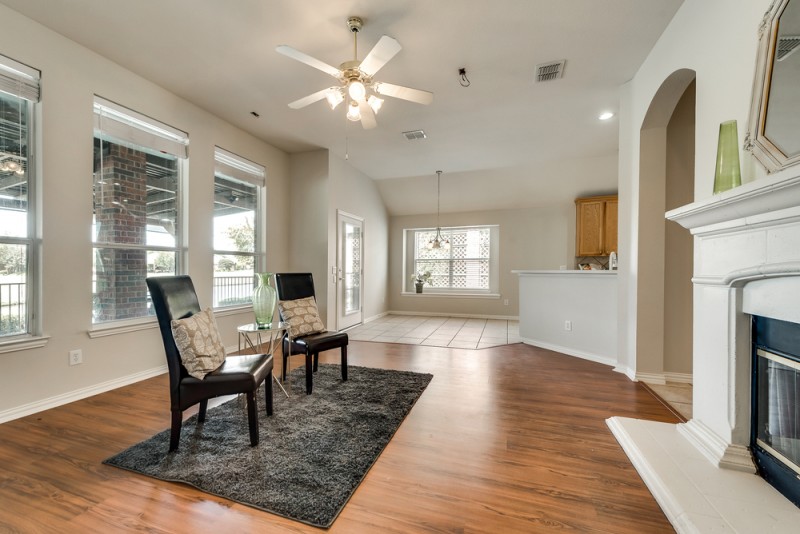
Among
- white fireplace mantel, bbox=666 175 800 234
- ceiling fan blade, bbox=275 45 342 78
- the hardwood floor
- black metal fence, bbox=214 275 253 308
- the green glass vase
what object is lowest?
the hardwood floor

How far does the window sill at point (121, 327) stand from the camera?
288cm

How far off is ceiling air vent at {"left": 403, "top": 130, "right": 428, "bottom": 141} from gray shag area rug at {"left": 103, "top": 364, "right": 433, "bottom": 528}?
3341mm

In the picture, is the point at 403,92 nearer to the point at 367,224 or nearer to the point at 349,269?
the point at 349,269

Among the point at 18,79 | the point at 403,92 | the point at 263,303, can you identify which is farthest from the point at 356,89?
the point at 18,79

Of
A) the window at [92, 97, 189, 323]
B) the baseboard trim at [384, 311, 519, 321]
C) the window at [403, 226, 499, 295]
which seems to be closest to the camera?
the window at [92, 97, 189, 323]

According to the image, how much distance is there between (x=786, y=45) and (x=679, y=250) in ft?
6.59

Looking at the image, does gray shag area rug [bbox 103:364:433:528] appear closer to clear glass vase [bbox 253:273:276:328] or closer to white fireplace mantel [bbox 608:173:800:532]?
clear glass vase [bbox 253:273:276:328]

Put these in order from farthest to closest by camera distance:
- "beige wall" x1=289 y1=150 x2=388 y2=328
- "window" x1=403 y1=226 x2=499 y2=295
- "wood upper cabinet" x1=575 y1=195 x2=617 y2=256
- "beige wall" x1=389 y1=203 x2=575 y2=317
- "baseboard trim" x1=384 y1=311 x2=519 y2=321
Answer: "window" x1=403 y1=226 x2=499 y2=295, "baseboard trim" x1=384 y1=311 x2=519 y2=321, "beige wall" x1=389 y1=203 x2=575 y2=317, "wood upper cabinet" x1=575 y1=195 x2=617 y2=256, "beige wall" x1=289 y1=150 x2=388 y2=328

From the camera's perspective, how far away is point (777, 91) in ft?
4.80

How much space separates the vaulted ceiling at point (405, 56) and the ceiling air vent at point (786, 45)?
118 centimetres

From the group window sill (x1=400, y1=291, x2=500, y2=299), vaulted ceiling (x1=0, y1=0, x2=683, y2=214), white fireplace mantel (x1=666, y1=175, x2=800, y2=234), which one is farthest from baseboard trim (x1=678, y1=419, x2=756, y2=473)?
window sill (x1=400, y1=291, x2=500, y2=299)

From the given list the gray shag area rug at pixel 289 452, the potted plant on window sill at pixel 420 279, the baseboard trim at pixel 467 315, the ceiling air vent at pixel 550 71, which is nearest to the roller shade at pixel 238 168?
the gray shag area rug at pixel 289 452

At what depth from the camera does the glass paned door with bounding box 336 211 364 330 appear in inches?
216

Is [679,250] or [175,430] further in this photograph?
[679,250]
